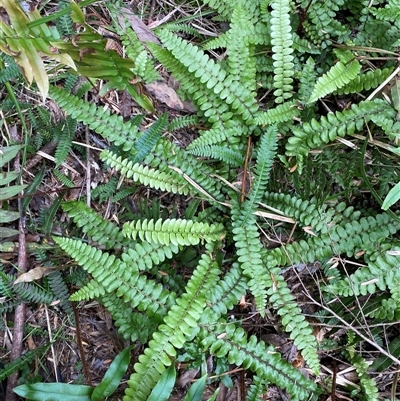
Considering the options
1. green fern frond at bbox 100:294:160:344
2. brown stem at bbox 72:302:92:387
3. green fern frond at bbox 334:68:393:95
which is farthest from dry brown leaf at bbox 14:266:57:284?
green fern frond at bbox 334:68:393:95

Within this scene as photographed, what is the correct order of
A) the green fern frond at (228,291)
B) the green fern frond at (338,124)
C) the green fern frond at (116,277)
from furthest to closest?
the green fern frond at (338,124) → the green fern frond at (228,291) → the green fern frond at (116,277)

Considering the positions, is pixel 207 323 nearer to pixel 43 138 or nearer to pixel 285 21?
pixel 43 138

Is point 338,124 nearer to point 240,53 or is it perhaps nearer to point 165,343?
point 240,53

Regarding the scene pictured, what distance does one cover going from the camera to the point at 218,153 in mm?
2816

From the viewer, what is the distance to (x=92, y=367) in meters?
2.79

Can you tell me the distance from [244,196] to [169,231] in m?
0.57

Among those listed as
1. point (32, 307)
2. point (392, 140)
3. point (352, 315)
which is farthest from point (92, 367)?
point (392, 140)

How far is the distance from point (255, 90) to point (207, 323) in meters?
1.59

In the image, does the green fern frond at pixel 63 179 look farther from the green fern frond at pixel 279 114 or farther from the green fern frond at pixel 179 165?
the green fern frond at pixel 279 114

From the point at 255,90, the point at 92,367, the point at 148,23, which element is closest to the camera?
the point at 92,367

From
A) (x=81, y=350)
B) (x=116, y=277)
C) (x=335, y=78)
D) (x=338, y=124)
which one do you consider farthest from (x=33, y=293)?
(x=335, y=78)

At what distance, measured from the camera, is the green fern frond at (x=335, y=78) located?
9.05ft

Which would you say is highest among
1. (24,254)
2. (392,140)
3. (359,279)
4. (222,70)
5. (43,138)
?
(222,70)

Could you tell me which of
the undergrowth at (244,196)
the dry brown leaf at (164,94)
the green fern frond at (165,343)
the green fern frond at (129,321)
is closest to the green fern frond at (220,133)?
the undergrowth at (244,196)
